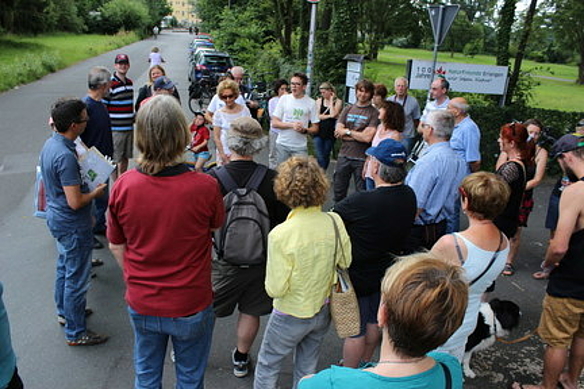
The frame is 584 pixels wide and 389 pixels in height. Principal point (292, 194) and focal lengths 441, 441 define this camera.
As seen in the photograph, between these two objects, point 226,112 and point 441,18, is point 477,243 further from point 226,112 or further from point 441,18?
point 441,18

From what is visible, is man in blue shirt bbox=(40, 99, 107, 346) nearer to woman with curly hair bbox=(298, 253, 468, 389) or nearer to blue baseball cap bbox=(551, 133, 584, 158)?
woman with curly hair bbox=(298, 253, 468, 389)

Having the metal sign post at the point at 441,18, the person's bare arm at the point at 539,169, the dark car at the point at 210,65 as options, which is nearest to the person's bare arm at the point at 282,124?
the metal sign post at the point at 441,18

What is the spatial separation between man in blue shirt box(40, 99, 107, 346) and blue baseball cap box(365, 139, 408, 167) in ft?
6.87

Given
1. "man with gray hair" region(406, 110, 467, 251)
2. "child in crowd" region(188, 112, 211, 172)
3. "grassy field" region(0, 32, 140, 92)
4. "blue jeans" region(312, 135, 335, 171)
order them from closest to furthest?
"man with gray hair" region(406, 110, 467, 251) < "child in crowd" region(188, 112, 211, 172) < "blue jeans" region(312, 135, 335, 171) < "grassy field" region(0, 32, 140, 92)

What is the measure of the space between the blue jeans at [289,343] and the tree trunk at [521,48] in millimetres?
9570

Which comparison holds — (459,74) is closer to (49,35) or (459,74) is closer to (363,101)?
(363,101)

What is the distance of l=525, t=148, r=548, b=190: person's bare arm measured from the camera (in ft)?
16.8

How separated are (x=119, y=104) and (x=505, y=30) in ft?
33.0

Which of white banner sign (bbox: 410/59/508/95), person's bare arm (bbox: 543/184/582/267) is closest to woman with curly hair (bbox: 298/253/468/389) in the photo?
person's bare arm (bbox: 543/184/582/267)

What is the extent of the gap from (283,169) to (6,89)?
60.4ft

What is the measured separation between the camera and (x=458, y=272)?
1436 millimetres

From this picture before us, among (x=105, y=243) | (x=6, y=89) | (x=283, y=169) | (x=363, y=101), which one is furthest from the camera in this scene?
(x=6, y=89)

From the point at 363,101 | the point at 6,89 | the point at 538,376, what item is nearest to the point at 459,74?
the point at 363,101

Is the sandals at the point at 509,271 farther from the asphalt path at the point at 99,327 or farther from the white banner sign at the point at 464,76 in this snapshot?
the white banner sign at the point at 464,76
